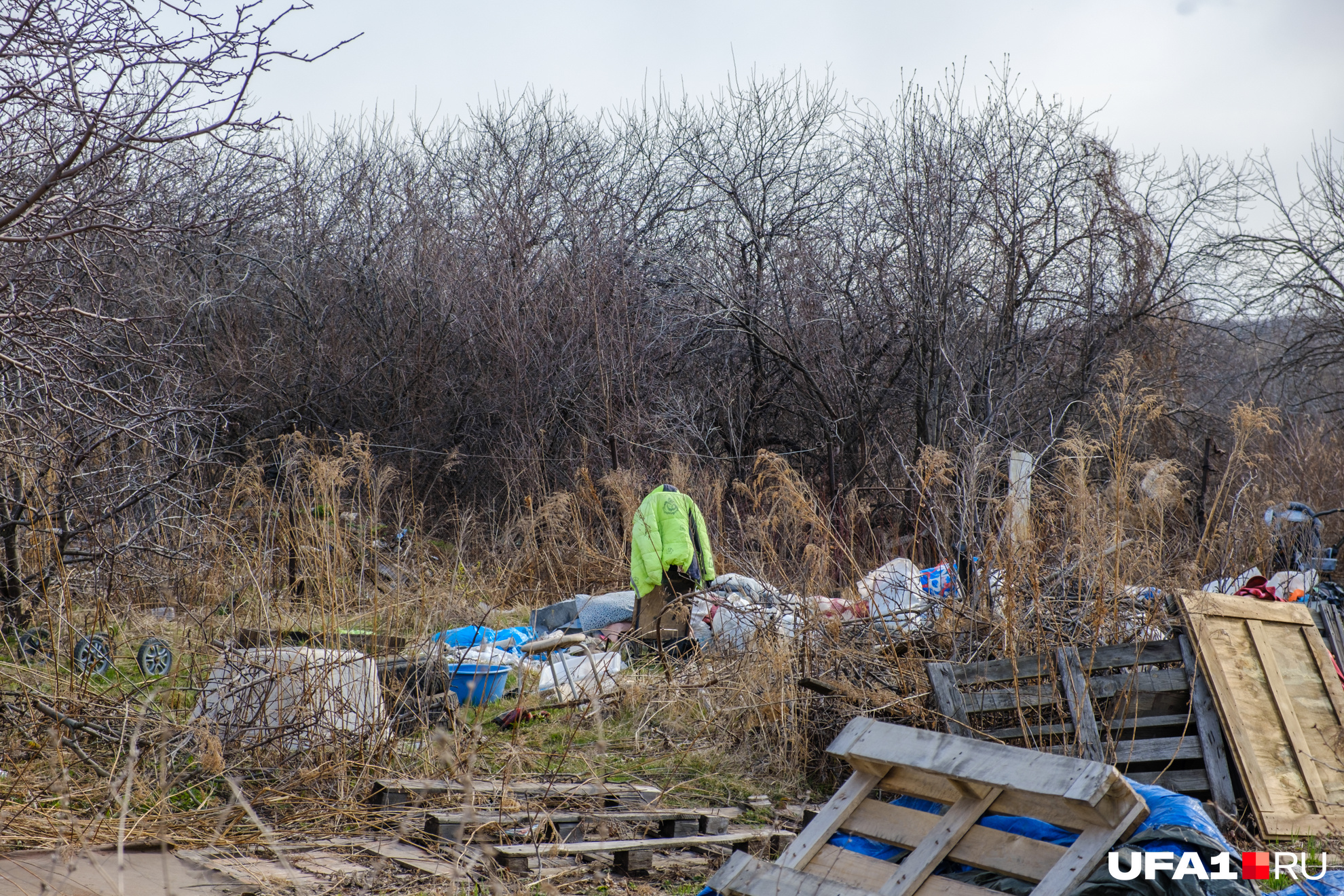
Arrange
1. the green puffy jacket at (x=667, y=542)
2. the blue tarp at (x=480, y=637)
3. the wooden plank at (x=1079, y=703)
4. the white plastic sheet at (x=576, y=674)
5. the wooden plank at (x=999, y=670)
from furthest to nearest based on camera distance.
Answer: the green puffy jacket at (x=667, y=542) → the blue tarp at (x=480, y=637) → the white plastic sheet at (x=576, y=674) → the wooden plank at (x=999, y=670) → the wooden plank at (x=1079, y=703)

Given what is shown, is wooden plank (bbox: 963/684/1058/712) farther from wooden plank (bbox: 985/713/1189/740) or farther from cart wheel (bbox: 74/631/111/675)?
cart wheel (bbox: 74/631/111/675)

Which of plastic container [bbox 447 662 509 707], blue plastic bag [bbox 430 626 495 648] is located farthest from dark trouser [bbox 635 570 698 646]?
plastic container [bbox 447 662 509 707]

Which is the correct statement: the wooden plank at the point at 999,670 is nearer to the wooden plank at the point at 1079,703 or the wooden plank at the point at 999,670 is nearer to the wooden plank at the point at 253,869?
the wooden plank at the point at 1079,703

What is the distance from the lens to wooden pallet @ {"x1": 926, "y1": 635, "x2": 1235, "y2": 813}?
4656 mm

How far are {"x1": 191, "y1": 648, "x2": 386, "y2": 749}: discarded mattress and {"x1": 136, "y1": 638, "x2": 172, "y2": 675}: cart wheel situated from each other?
91cm

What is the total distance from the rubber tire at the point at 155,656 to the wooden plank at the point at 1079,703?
178 inches

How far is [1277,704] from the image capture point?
191 inches

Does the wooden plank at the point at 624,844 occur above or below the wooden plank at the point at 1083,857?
below

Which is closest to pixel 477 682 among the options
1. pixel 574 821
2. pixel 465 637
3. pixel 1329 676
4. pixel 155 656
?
pixel 465 637

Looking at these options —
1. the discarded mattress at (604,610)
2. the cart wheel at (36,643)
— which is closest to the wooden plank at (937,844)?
the cart wheel at (36,643)

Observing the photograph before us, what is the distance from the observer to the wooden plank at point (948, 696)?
4758 millimetres

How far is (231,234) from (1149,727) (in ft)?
46.7

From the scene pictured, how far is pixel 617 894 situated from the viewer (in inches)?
151

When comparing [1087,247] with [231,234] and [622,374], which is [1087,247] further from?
[231,234]
